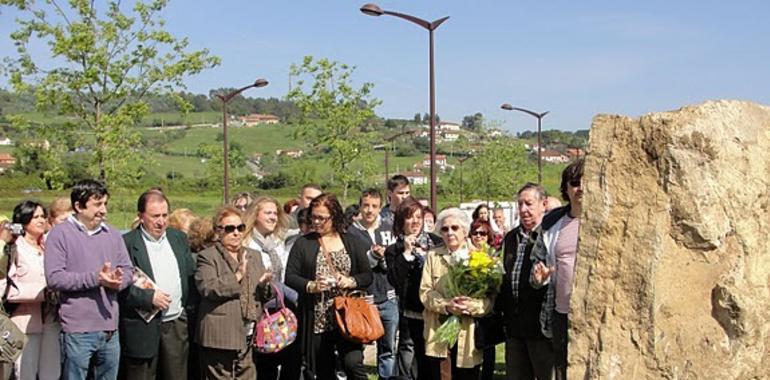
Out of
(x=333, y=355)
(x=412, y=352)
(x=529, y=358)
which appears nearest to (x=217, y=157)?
(x=412, y=352)

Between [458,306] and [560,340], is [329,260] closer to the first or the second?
[458,306]

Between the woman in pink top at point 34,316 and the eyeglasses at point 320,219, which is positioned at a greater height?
the eyeglasses at point 320,219

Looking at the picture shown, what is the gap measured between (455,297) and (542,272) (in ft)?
4.22

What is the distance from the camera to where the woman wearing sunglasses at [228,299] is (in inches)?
263

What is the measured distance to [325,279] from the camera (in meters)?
7.11

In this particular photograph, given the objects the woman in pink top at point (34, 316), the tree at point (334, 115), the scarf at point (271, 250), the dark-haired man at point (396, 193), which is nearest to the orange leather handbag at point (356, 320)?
the scarf at point (271, 250)

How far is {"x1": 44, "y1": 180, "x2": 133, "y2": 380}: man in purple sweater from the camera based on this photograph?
6195 mm

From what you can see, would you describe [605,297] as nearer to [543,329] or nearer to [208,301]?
[543,329]

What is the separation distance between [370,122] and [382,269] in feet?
95.0

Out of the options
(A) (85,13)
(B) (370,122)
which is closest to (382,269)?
(A) (85,13)

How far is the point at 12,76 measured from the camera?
1950cm

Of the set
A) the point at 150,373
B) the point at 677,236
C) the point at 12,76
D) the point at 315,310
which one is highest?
the point at 12,76

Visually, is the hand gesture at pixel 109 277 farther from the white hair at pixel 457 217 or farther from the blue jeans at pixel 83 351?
the white hair at pixel 457 217

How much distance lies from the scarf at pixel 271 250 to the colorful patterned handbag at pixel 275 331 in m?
0.59
